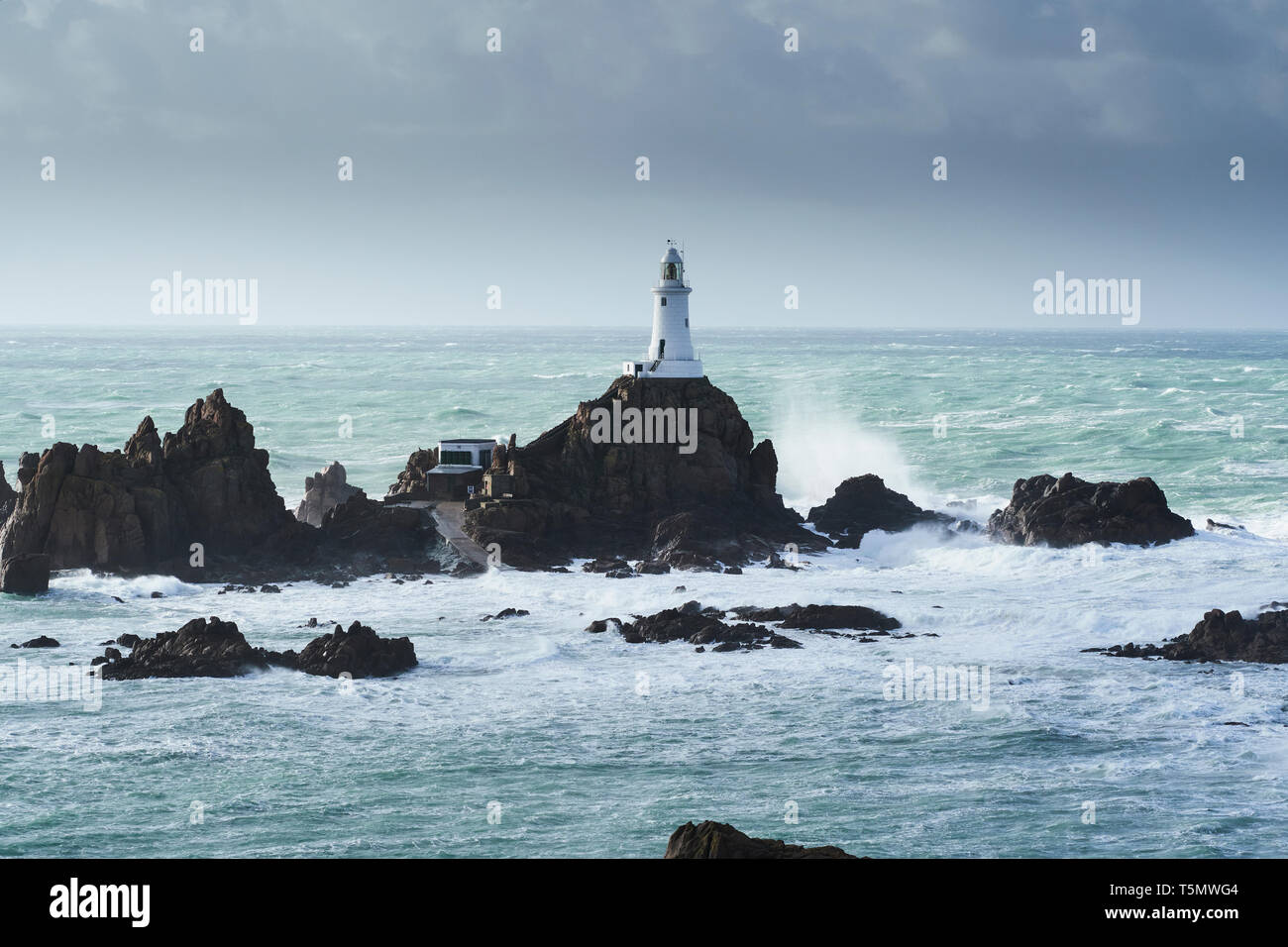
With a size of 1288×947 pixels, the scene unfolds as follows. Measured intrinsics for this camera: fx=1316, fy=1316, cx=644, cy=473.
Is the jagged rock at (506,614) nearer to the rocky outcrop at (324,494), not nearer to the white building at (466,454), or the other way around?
the white building at (466,454)

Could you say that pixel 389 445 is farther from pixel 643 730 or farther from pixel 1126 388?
pixel 1126 388

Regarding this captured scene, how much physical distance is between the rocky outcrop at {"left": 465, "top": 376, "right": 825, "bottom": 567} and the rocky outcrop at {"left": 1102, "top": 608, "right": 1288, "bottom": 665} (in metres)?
15.5

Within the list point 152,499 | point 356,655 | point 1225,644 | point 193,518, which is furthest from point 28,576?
point 1225,644

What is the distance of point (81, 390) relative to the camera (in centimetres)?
12538

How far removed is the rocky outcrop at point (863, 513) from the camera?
50.2 metres

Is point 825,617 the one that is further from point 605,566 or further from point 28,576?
point 28,576

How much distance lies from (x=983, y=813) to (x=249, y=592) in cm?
2660

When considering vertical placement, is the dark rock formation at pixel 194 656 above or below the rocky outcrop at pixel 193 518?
below

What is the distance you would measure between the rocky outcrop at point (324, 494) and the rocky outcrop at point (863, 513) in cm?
1971

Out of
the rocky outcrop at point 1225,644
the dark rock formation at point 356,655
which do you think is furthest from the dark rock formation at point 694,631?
the rocky outcrop at point 1225,644

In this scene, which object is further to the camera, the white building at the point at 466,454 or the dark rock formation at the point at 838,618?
the white building at the point at 466,454

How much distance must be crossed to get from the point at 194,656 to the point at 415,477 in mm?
21992
